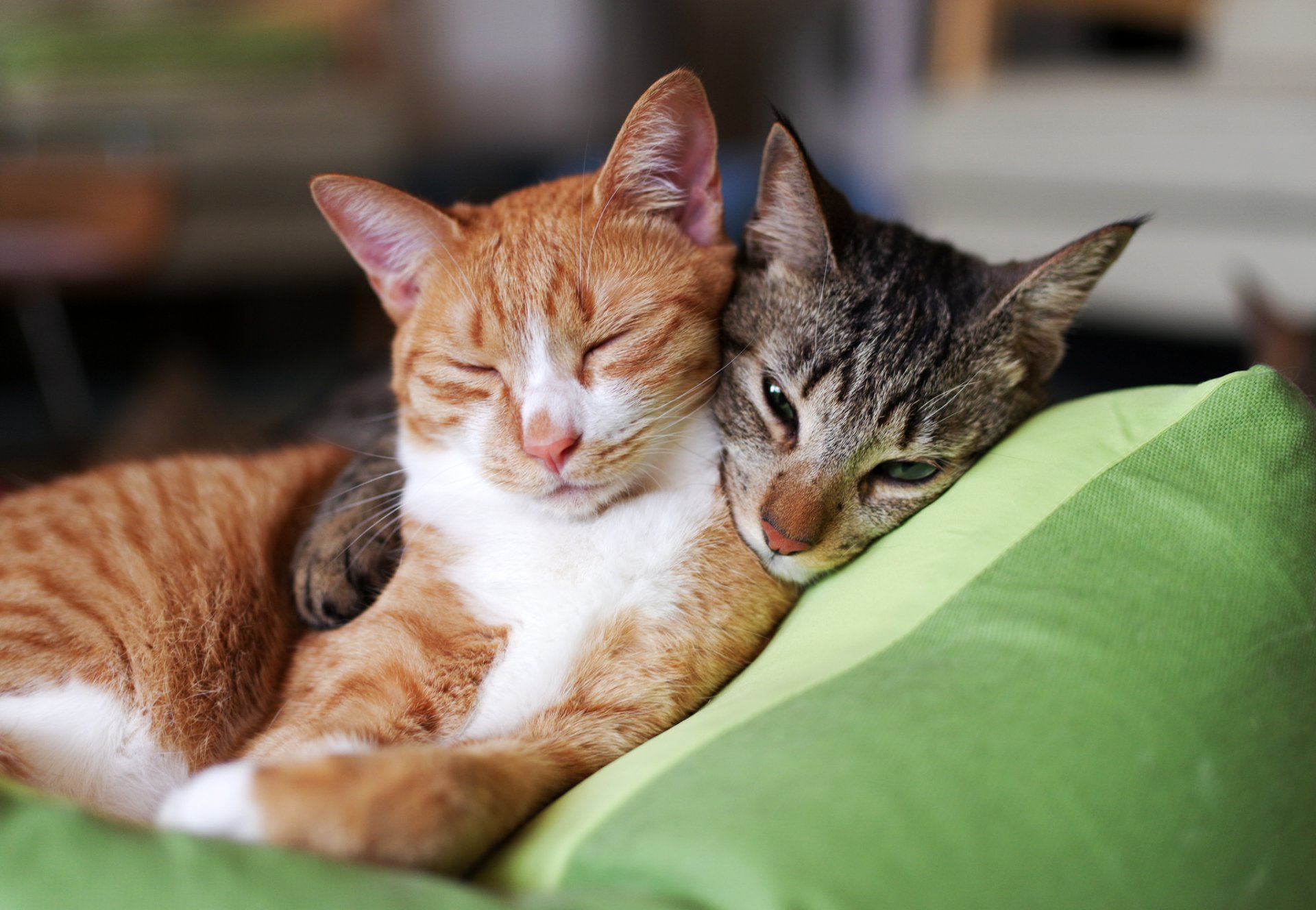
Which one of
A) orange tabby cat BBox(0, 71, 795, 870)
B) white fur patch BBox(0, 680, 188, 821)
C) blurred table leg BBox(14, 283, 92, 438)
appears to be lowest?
blurred table leg BBox(14, 283, 92, 438)

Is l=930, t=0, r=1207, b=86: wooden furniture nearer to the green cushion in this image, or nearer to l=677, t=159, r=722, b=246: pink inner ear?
l=677, t=159, r=722, b=246: pink inner ear

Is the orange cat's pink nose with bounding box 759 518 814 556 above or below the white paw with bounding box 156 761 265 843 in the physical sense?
above

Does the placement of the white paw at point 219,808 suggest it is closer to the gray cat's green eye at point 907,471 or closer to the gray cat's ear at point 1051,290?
the gray cat's green eye at point 907,471

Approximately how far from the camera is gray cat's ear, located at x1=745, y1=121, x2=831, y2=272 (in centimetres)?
150

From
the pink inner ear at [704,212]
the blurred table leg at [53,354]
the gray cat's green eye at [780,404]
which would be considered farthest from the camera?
the blurred table leg at [53,354]

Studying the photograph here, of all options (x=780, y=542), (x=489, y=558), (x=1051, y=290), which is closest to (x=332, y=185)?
(x=489, y=558)

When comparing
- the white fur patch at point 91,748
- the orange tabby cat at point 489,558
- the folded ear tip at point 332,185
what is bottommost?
the white fur patch at point 91,748

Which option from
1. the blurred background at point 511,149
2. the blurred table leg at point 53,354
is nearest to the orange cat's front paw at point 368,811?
the blurred background at point 511,149

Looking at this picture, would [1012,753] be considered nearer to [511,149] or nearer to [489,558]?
[489,558]

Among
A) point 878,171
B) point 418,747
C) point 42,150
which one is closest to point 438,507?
point 418,747

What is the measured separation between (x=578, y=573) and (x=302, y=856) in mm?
649

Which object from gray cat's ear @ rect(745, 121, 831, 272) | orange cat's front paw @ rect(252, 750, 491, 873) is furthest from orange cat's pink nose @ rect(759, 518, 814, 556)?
orange cat's front paw @ rect(252, 750, 491, 873)

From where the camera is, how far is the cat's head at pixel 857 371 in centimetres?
146

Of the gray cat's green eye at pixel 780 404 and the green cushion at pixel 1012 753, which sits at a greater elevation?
the gray cat's green eye at pixel 780 404
